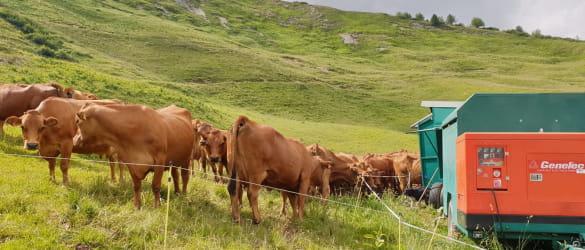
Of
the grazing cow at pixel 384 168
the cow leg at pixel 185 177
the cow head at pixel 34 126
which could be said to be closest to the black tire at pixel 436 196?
the grazing cow at pixel 384 168

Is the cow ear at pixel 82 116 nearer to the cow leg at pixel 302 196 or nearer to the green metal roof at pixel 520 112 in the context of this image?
the cow leg at pixel 302 196

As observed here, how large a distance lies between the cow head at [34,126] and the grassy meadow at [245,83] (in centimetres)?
74

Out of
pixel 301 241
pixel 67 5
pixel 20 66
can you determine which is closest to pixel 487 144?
pixel 301 241

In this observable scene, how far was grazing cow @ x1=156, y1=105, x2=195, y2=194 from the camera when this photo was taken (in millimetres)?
10195

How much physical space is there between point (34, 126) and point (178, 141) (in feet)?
9.29

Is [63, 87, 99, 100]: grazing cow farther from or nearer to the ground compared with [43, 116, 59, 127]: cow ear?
farther from the ground

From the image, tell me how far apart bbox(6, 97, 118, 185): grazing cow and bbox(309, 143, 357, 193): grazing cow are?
7772 millimetres

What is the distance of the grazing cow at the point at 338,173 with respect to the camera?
54.2ft

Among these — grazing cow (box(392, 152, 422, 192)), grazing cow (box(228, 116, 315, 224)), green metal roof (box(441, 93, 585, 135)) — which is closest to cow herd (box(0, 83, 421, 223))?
grazing cow (box(228, 116, 315, 224))

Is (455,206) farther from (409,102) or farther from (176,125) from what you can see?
(409,102)

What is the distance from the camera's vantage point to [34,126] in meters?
9.98

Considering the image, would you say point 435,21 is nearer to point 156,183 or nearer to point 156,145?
point 156,145

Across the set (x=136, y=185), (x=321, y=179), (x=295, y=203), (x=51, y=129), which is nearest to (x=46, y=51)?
(x=51, y=129)

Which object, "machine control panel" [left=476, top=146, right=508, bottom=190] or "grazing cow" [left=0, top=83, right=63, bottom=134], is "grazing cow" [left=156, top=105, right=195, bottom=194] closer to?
"grazing cow" [left=0, top=83, right=63, bottom=134]
